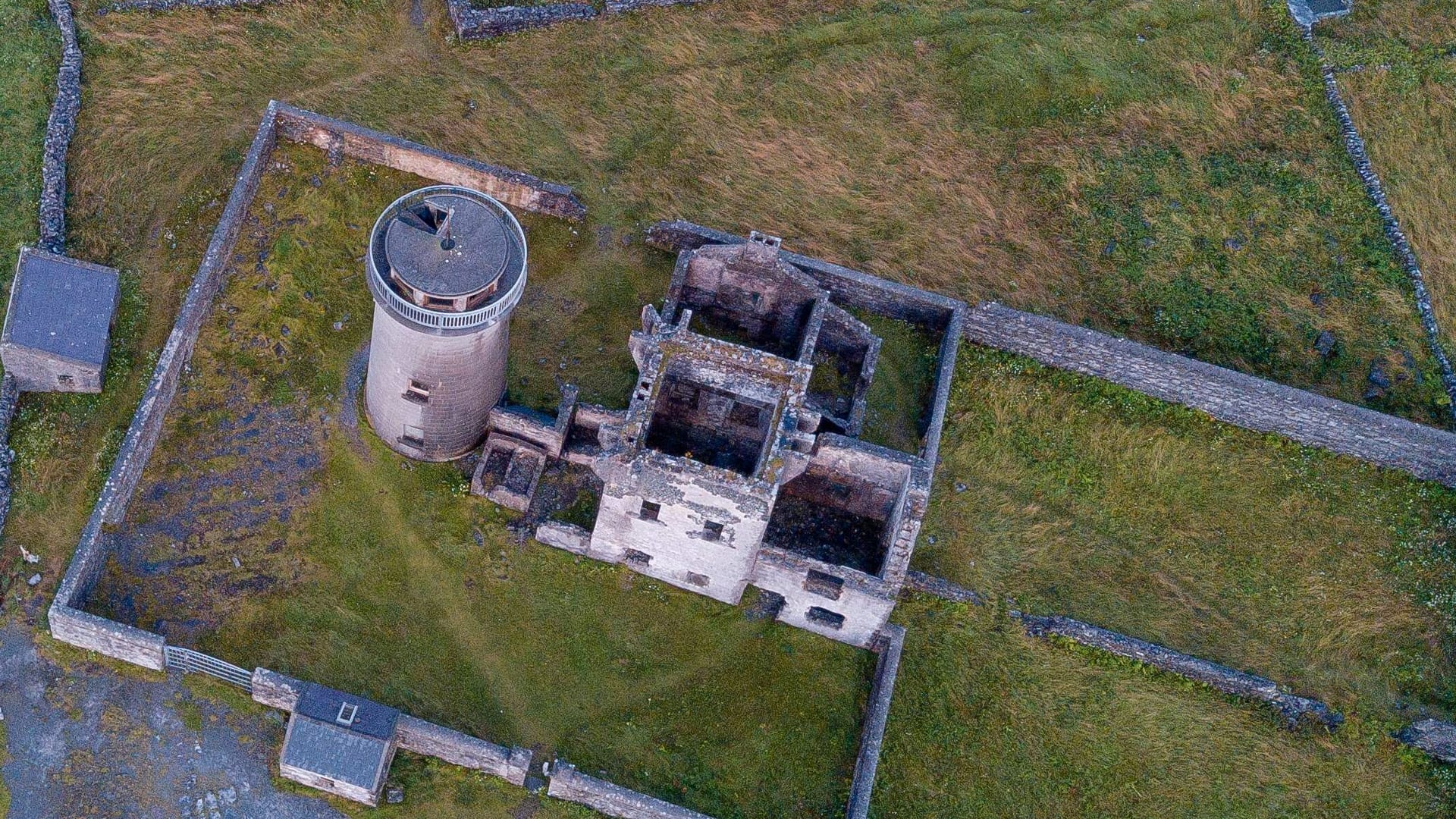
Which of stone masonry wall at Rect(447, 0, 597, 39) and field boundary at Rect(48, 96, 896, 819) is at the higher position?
stone masonry wall at Rect(447, 0, 597, 39)

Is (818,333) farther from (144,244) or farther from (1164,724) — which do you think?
(144,244)

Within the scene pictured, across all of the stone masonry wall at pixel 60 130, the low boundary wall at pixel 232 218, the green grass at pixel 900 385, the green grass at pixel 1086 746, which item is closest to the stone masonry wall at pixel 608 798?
the green grass at pixel 1086 746

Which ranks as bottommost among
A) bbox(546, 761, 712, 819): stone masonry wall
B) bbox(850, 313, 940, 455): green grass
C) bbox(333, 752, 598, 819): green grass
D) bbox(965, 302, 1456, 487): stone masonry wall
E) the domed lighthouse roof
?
bbox(333, 752, 598, 819): green grass

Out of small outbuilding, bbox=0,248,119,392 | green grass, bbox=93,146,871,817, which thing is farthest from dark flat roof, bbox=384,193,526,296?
small outbuilding, bbox=0,248,119,392

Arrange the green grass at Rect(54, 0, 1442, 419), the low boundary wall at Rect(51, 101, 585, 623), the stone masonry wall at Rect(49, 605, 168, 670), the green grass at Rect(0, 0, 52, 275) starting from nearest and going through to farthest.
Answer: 1. the stone masonry wall at Rect(49, 605, 168, 670)
2. the low boundary wall at Rect(51, 101, 585, 623)
3. the green grass at Rect(0, 0, 52, 275)
4. the green grass at Rect(54, 0, 1442, 419)

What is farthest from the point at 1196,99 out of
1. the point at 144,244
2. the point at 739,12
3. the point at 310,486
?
the point at 144,244

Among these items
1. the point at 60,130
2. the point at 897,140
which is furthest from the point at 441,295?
the point at 897,140

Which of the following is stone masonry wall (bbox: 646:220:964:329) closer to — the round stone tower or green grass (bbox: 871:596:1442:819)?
the round stone tower

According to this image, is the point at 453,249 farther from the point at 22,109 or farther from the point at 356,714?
the point at 22,109
